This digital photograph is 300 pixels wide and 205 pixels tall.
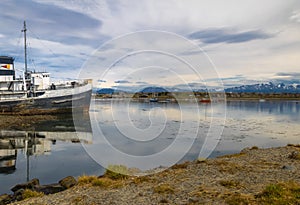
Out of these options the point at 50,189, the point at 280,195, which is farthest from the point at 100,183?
the point at 280,195

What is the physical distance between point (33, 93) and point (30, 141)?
24215 millimetres

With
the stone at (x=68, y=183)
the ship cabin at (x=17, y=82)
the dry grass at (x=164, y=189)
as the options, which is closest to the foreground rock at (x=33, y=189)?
the stone at (x=68, y=183)

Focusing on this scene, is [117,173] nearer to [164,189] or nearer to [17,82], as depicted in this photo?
[164,189]

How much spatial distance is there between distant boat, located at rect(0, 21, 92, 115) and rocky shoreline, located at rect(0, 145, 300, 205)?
38.9 metres

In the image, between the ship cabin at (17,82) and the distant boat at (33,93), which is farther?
the ship cabin at (17,82)

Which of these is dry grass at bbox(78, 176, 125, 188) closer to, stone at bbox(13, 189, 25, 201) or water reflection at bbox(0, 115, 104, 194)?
stone at bbox(13, 189, 25, 201)

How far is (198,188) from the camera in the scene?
9.55 metres

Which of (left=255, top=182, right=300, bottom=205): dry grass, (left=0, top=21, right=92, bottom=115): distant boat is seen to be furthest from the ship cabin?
(left=255, top=182, right=300, bottom=205): dry grass

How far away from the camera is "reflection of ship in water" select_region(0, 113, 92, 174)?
770 inches

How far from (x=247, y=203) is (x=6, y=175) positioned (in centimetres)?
1381

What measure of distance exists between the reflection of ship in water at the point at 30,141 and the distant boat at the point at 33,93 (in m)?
11.5

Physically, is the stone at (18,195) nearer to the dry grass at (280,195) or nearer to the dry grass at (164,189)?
the dry grass at (164,189)

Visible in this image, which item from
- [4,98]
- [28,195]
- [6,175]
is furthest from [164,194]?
[4,98]

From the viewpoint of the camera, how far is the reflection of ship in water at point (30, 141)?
64.1ft
